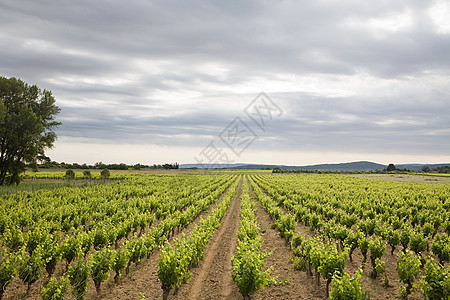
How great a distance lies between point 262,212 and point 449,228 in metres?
11.9

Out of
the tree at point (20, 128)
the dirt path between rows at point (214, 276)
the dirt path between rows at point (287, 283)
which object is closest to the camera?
the dirt path between rows at point (287, 283)

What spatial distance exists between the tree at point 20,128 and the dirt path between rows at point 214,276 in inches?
1368

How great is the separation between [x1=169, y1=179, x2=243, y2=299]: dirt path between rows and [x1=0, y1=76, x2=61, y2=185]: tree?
114 ft

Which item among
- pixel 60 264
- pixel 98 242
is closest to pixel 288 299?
pixel 98 242

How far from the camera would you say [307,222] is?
16.0 meters

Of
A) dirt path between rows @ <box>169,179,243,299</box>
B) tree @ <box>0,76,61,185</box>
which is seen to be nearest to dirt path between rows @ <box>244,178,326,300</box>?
dirt path between rows @ <box>169,179,243,299</box>

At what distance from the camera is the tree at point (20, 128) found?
34750 millimetres

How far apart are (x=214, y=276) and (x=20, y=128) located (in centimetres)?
3821

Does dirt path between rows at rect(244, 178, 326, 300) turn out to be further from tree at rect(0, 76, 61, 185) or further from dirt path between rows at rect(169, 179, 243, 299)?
tree at rect(0, 76, 61, 185)

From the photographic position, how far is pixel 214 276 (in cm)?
929

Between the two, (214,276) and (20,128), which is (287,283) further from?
(20,128)

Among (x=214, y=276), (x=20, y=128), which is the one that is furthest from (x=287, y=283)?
(x=20, y=128)

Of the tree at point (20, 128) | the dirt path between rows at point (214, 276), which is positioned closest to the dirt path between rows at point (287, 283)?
the dirt path between rows at point (214, 276)

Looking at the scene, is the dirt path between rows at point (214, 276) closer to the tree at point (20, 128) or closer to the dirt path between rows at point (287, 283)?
the dirt path between rows at point (287, 283)
